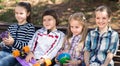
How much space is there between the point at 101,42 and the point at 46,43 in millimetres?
787

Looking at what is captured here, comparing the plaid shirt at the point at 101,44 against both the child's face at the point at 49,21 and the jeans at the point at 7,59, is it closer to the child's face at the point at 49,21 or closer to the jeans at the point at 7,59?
the child's face at the point at 49,21

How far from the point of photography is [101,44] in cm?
417

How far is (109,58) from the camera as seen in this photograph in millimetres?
4066

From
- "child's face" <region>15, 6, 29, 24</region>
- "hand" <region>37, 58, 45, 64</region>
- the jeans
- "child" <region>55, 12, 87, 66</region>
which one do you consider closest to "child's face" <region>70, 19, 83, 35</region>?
"child" <region>55, 12, 87, 66</region>

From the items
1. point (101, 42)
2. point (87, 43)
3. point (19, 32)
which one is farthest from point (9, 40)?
point (101, 42)

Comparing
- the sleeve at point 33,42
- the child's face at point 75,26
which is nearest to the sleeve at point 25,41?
the sleeve at point 33,42

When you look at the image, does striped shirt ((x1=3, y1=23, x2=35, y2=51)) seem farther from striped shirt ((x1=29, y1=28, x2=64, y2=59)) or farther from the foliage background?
the foliage background

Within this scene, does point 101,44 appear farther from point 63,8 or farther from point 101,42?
point 63,8

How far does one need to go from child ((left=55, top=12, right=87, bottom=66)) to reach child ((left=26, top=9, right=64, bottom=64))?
0.39 ft

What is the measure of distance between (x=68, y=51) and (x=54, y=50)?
0.20 metres

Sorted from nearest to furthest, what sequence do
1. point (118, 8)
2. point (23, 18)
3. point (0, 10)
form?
point (23, 18) → point (118, 8) → point (0, 10)

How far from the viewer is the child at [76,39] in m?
4.29

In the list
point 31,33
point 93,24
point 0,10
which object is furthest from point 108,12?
point 0,10

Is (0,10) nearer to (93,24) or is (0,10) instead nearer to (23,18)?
(93,24)
